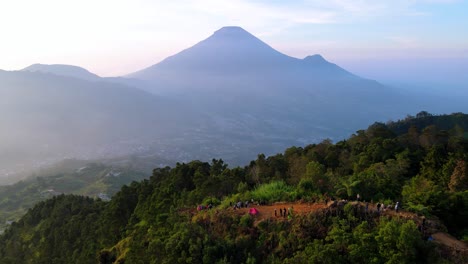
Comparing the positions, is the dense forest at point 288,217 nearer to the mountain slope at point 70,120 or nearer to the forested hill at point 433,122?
the forested hill at point 433,122

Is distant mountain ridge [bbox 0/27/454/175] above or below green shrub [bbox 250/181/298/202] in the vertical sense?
below

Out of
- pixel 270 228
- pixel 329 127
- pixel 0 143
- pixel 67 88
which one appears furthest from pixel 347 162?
pixel 67 88

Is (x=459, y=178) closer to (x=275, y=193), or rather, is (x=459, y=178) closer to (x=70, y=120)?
(x=275, y=193)

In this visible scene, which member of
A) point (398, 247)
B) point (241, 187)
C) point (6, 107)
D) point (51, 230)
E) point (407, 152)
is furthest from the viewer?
point (6, 107)

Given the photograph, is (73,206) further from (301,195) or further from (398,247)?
(398,247)

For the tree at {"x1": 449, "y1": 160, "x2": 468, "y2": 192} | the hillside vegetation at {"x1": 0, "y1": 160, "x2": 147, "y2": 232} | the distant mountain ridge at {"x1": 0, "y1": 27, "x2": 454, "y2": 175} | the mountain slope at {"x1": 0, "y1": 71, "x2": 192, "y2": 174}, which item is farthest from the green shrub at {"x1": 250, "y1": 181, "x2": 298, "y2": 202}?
the mountain slope at {"x1": 0, "y1": 71, "x2": 192, "y2": 174}

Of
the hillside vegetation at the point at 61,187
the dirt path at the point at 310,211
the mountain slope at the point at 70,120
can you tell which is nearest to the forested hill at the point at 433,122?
the dirt path at the point at 310,211

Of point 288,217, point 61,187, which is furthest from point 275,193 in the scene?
point 61,187

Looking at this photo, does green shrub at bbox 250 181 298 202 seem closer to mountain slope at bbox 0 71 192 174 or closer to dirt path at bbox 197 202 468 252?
dirt path at bbox 197 202 468 252
